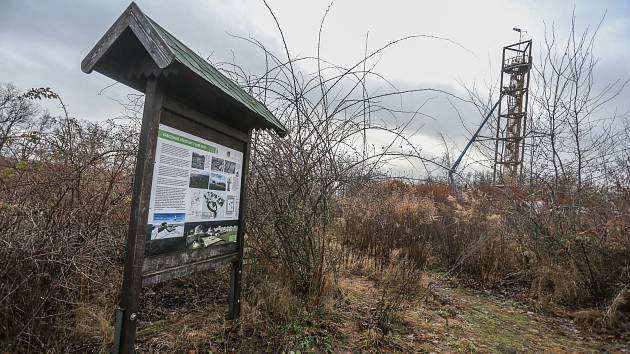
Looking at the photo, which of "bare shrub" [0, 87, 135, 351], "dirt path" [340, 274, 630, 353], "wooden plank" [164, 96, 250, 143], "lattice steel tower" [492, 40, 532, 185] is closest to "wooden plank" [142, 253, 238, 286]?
"bare shrub" [0, 87, 135, 351]

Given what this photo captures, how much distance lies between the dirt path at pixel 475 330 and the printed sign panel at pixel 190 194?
1836 millimetres

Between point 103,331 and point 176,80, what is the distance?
7.39 ft

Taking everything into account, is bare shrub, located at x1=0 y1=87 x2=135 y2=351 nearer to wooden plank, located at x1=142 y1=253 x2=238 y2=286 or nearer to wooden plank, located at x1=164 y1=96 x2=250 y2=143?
wooden plank, located at x1=142 y1=253 x2=238 y2=286

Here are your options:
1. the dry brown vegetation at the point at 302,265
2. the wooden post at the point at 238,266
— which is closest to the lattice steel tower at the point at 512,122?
the dry brown vegetation at the point at 302,265

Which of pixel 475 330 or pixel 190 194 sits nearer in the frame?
pixel 190 194

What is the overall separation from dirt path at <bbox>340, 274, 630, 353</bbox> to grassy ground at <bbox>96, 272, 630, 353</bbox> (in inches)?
0.4

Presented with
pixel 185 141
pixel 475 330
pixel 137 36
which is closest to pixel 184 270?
pixel 185 141

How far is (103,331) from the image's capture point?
293cm

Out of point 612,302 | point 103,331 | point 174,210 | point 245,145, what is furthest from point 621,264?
point 103,331

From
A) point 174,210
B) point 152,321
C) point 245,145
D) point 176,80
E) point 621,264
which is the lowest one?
point 152,321

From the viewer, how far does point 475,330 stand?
13.1 ft

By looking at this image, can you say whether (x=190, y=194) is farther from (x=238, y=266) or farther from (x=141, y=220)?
(x=238, y=266)

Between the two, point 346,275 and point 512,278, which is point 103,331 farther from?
point 512,278

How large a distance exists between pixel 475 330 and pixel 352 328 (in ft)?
5.02
